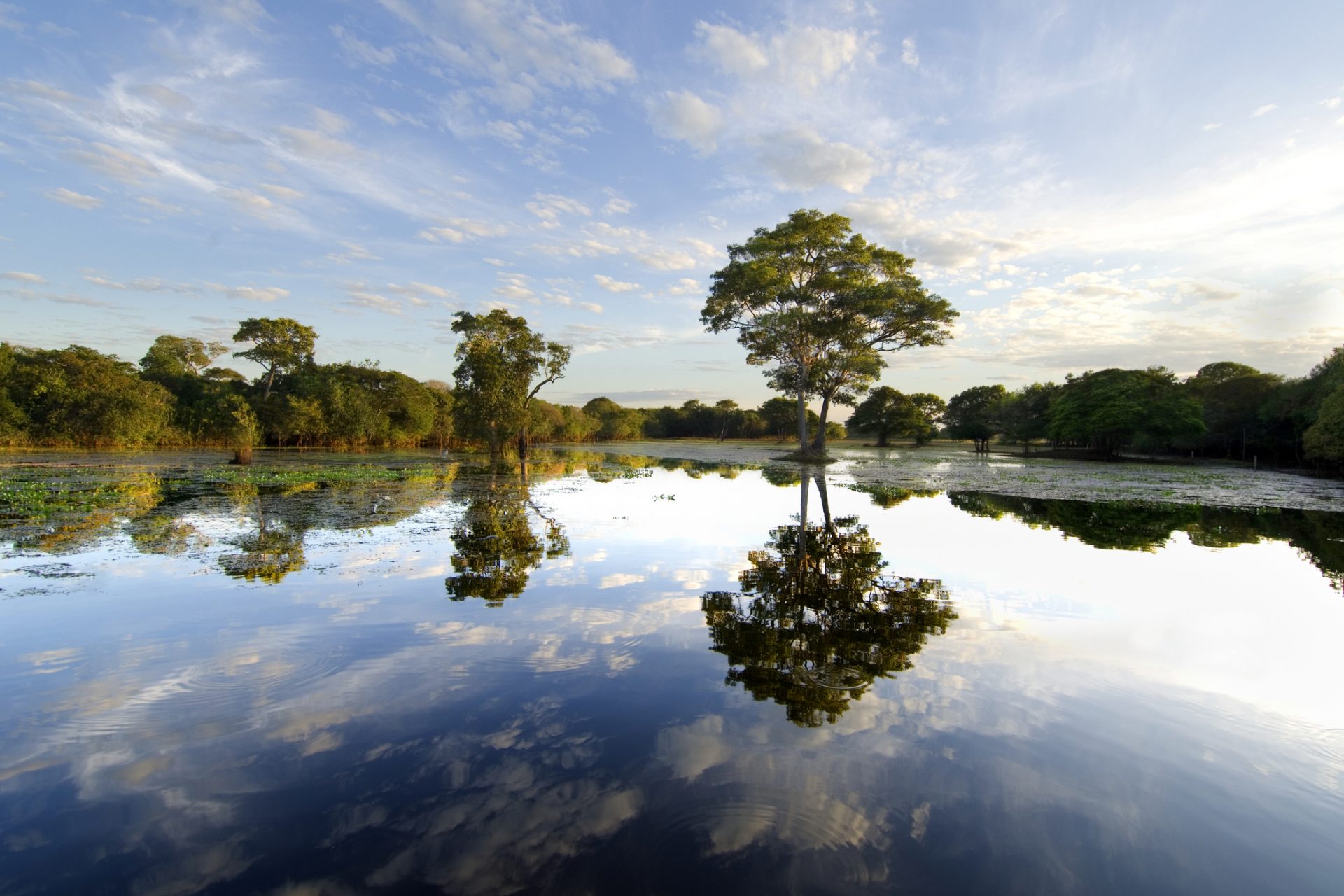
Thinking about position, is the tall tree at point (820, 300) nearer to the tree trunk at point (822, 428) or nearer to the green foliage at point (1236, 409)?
the tree trunk at point (822, 428)

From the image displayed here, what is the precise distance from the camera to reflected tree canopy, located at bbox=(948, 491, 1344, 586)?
1122 centimetres

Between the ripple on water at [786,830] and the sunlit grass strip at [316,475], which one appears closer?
the ripple on water at [786,830]

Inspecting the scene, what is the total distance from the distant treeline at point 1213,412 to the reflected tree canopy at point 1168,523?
24380 mm

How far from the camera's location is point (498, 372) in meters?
35.9

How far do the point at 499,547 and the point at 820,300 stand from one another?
33.0 meters

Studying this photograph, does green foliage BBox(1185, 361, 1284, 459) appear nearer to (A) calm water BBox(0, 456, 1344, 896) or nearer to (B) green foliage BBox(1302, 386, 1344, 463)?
(B) green foliage BBox(1302, 386, 1344, 463)

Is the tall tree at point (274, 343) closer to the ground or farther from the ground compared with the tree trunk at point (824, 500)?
farther from the ground

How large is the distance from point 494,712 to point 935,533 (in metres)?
10.4

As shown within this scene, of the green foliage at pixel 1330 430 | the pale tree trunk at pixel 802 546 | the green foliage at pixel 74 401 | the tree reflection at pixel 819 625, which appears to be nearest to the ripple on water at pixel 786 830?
the tree reflection at pixel 819 625

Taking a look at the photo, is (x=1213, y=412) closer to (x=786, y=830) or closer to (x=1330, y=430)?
(x=1330, y=430)

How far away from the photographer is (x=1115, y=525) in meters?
13.6

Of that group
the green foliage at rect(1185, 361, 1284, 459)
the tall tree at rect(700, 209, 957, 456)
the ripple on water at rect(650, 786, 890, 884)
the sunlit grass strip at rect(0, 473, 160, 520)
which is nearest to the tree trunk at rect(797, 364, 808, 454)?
the tall tree at rect(700, 209, 957, 456)

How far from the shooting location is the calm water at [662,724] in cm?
273

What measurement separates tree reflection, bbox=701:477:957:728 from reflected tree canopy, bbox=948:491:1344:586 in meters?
6.05
